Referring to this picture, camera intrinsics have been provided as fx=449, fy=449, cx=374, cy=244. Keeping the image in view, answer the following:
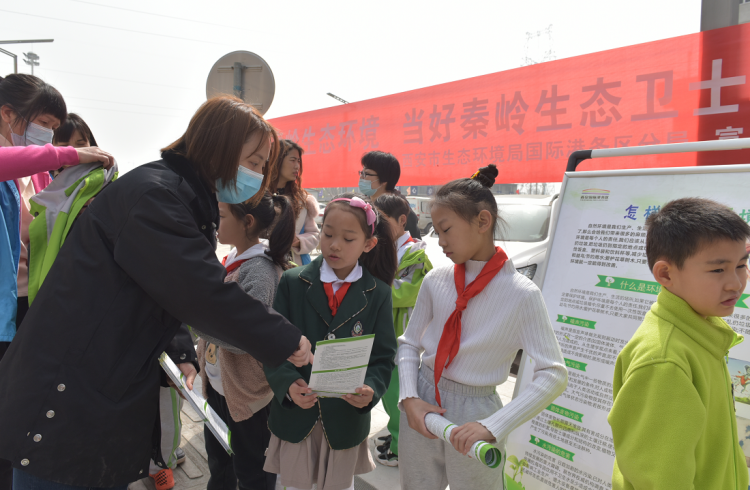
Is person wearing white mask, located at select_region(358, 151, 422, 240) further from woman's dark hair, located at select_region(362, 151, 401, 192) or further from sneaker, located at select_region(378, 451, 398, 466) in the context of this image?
sneaker, located at select_region(378, 451, 398, 466)

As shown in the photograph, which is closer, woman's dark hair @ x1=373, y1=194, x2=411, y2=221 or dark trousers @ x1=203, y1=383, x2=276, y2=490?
dark trousers @ x1=203, y1=383, x2=276, y2=490

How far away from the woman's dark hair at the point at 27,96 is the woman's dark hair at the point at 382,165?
6.49 ft

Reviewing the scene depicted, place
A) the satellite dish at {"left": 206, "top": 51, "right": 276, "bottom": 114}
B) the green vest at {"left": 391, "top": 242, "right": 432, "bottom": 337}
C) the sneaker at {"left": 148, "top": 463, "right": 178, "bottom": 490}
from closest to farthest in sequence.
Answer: the sneaker at {"left": 148, "top": 463, "right": 178, "bottom": 490} → the green vest at {"left": 391, "top": 242, "right": 432, "bottom": 337} → the satellite dish at {"left": 206, "top": 51, "right": 276, "bottom": 114}

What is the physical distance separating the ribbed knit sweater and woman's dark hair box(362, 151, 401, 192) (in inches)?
74.6

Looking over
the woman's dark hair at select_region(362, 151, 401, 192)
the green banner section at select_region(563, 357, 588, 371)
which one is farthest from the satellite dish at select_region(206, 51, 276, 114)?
the green banner section at select_region(563, 357, 588, 371)

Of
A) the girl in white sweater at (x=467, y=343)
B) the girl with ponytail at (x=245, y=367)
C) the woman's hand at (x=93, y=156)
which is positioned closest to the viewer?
the girl in white sweater at (x=467, y=343)

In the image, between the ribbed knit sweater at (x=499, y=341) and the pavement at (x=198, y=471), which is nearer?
the ribbed knit sweater at (x=499, y=341)

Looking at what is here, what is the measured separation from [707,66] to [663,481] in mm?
3322

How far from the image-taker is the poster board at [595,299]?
183cm

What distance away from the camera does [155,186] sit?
1.21 m

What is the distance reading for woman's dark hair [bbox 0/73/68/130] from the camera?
198 centimetres

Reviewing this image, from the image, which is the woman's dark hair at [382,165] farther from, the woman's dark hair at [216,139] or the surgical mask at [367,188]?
the woman's dark hair at [216,139]

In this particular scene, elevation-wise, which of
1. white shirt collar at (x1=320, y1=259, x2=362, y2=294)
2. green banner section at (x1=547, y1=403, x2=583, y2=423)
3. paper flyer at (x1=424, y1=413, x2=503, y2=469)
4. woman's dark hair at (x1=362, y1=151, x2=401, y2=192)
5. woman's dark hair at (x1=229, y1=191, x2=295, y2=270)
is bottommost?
green banner section at (x1=547, y1=403, x2=583, y2=423)

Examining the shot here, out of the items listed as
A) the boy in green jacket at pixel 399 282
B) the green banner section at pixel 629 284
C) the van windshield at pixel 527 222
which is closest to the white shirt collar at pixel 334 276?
the boy in green jacket at pixel 399 282
